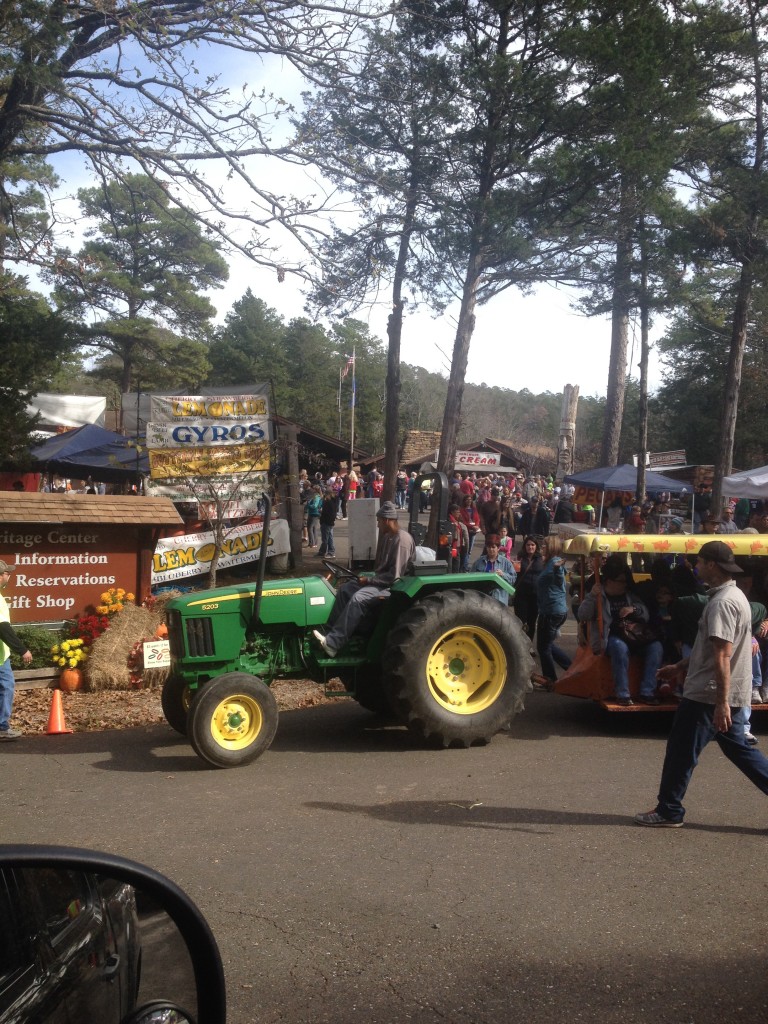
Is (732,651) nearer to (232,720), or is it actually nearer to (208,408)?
(232,720)

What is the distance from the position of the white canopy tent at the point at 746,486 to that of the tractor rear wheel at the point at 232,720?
13670 millimetres

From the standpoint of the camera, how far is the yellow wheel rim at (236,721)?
7.05 m

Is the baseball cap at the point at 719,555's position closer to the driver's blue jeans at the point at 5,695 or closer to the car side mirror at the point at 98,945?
the car side mirror at the point at 98,945

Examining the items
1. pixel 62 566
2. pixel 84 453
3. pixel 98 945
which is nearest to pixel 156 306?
pixel 84 453

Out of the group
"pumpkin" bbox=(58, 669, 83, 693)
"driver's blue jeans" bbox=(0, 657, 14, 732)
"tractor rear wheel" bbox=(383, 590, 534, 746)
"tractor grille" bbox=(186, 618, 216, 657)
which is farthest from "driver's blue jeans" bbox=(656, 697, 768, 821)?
"pumpkin" bbox=(58, 669, 83, 693)

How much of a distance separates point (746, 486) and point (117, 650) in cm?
1305

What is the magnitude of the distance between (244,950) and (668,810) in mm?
2741

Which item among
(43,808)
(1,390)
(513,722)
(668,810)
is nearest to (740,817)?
(668,810)

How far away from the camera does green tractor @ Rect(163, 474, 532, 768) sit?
7.20 metres

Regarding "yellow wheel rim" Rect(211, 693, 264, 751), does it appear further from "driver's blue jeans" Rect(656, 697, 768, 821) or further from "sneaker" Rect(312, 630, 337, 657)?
"driver's blue jeans" Rect(656, 697, 768, 821)

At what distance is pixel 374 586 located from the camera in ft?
26.2

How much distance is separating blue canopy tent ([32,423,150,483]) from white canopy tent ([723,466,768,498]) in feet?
40.4

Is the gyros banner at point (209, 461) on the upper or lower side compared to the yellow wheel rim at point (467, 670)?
upper

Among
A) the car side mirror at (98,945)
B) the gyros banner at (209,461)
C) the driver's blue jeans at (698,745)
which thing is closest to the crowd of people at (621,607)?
the driver's blue jeans at (698,745)
